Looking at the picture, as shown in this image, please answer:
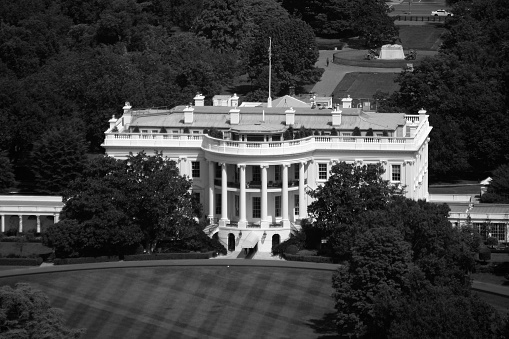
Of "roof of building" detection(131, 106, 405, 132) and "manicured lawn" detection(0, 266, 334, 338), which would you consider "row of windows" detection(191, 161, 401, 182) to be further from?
"manicured lawn" detection(0, 266, 334, 338)

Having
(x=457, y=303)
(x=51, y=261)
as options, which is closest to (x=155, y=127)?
(x=51, y=261)

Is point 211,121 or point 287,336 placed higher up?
point 211,121

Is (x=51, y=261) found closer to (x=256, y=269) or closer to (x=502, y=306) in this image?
(x=256, y=269)

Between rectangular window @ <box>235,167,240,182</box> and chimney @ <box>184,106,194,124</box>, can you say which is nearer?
rectangular window @ <box>235,167,240,182</box>

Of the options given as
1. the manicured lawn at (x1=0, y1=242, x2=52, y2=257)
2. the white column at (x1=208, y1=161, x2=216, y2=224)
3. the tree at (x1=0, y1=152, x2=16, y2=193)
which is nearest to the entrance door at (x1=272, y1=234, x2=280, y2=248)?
the white column at (x1=208, y1=161, x2=216, y2=224)

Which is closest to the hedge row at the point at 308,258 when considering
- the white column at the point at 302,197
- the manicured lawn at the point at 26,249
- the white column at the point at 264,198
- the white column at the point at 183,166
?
the white column at the point at 264,198

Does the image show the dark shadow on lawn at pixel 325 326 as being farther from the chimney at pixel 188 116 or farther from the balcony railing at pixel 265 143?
the chimney at pixel 188 116
